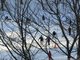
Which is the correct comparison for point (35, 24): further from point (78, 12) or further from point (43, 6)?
point (78, 12)

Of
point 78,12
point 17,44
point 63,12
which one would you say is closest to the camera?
point 78,12

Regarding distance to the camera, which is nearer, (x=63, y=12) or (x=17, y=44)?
(x=17, y=44)

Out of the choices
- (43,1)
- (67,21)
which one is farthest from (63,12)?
(43,1)

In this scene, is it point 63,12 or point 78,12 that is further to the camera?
point 63,12

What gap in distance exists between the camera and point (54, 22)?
619 cm

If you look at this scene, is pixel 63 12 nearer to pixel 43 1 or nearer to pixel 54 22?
pixel 54 22

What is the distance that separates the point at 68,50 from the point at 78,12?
0.58m

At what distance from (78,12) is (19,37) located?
3.17 feet

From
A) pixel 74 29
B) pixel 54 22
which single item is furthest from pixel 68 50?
pixel 54 22

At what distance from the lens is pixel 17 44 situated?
19.7 ft

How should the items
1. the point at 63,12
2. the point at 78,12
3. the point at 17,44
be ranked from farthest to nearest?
the point at 63,12 < the point at 17,44 < the point at 78,12

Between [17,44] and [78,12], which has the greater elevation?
[78,12]

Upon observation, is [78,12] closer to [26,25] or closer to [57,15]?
[57,15]

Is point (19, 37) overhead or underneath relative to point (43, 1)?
underneath
